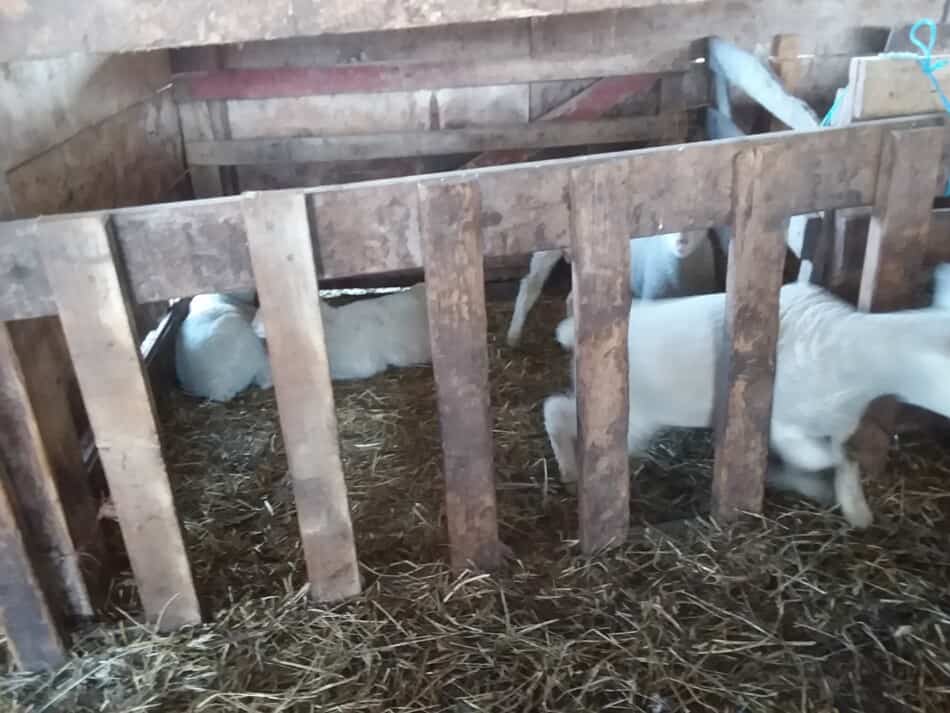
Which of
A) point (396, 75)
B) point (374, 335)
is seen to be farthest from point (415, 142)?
point (374, 335)

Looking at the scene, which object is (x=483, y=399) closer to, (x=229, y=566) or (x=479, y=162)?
(x=229, y=566)

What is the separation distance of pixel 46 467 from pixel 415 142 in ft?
8.53

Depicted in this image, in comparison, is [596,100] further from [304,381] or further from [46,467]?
[46,467]

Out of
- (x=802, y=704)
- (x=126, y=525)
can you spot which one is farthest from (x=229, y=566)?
(x=802, y=704)

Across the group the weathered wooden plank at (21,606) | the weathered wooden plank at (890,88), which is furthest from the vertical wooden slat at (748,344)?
the weathered wooden plank at (21,606)

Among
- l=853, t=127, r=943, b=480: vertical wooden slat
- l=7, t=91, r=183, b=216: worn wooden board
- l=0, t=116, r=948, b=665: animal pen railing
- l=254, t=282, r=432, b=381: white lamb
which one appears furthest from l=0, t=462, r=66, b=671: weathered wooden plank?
l=853, t=127, r=943, b=480: vertical wooden slat

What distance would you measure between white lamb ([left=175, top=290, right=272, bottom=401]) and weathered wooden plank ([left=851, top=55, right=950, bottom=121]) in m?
2.39

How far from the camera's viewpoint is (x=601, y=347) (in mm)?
2217

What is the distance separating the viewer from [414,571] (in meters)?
2.52

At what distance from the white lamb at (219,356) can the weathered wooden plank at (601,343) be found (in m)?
1.79

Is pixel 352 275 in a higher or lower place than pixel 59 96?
lower

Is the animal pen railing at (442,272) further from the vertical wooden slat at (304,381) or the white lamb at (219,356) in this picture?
the white lamb at (219,356)

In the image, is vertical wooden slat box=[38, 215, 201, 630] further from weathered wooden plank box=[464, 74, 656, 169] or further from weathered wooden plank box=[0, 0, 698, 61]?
weathered wooden plank box=[464, 74, 656, 169]

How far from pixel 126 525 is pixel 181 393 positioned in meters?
1.56
